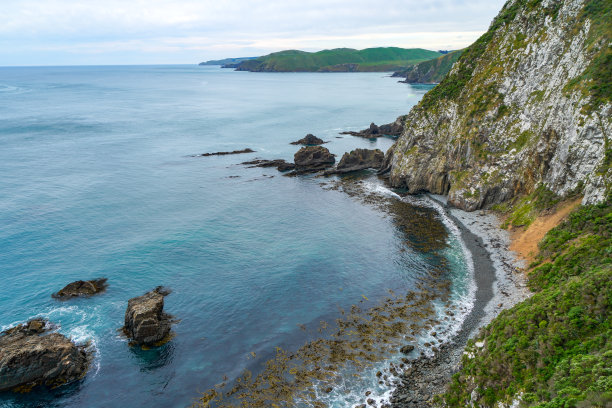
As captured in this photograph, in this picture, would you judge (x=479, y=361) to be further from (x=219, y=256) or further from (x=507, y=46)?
(x=507, y=46)

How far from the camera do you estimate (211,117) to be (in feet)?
581

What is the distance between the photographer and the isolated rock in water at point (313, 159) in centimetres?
10088

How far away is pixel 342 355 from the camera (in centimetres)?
3684

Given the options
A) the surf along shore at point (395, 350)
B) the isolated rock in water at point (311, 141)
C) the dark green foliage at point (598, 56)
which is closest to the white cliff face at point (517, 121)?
the dark green foliage at point (598, 56)

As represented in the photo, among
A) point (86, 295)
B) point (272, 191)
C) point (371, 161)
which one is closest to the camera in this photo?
point (86, 295)

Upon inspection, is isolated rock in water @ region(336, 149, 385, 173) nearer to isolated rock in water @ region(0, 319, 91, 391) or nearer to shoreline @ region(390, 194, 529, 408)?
shoreline @ region(390, 194, 529, 408)

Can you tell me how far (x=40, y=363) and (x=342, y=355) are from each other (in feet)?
91.7

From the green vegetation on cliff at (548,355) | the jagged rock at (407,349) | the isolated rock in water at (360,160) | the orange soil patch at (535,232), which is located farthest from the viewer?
the isolated rock in water at (360,160)

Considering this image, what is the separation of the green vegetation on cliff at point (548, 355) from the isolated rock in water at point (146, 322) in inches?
1117

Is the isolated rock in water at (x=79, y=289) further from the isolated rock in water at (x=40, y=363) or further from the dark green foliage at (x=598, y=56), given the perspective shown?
the dark green foliage at (x=598, y=56)

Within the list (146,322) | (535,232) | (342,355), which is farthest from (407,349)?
(535,232)

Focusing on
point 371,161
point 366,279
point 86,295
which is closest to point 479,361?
point 366,279

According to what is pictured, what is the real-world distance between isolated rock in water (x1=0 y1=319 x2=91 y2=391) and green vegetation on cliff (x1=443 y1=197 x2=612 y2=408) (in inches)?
1315

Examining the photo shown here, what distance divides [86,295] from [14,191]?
48645mm
